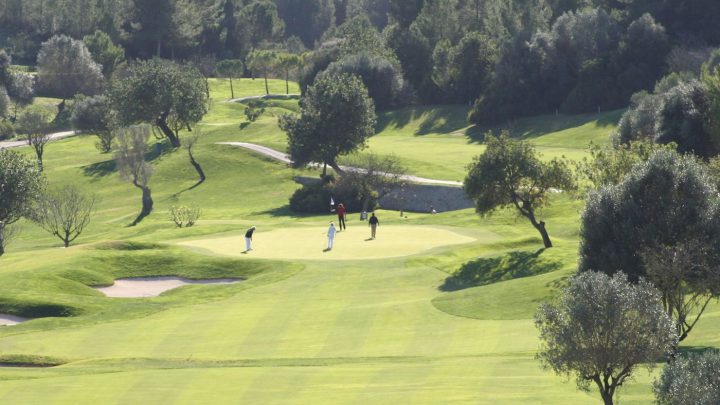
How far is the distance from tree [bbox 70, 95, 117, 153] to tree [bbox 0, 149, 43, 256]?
65078 millimetres

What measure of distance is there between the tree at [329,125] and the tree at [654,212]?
75141mm

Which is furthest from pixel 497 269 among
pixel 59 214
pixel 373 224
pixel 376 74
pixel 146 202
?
pixel 376 74

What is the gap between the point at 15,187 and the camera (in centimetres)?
9319

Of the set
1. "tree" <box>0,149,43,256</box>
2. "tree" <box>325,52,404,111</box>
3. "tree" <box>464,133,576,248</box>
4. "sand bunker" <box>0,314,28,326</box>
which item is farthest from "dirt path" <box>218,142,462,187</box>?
"sand bunker" <box>0,314,28,326</box>

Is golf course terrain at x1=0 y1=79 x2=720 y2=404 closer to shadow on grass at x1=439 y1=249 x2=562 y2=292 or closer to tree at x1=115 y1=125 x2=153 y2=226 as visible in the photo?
shadow on grass at x1=439 y1=249 x2=562 y2=292

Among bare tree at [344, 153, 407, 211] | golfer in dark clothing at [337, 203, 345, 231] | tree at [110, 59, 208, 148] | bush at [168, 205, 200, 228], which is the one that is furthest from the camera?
tree at [110, 59, 208, 148]

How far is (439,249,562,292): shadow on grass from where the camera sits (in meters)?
67.8

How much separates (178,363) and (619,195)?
19.7 metres

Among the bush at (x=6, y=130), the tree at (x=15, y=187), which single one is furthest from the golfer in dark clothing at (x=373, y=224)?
the bush at (x=6, y=130)

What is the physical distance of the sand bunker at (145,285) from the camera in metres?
71.2

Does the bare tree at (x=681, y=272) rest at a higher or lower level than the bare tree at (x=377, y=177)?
higher

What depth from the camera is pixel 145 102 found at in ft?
497

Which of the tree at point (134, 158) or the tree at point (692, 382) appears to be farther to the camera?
the tree at point (134, 158)

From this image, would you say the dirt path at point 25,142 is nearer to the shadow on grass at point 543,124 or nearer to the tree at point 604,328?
the shadow on grass at point 543,124
